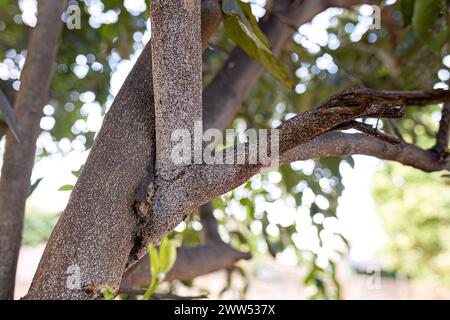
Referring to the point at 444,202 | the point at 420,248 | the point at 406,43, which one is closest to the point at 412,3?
the point at 406,43

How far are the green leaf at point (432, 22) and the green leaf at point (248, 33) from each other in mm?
433

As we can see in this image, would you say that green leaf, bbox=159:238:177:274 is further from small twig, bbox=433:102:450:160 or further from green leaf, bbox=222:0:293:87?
small twig, bbox=433:102:450:160

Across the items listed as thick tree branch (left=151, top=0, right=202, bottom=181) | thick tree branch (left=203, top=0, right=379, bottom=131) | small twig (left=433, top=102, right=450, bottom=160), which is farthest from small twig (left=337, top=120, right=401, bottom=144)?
thick tree branch (left=203, top=0, right=379, bottom=131)

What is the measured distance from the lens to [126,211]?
89cm

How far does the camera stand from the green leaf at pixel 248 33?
3.35 feet

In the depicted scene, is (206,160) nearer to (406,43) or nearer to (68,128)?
(406,43)

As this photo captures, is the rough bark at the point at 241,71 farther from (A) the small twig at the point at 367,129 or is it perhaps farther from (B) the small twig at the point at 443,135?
(A) the small twig at the point at 367,129

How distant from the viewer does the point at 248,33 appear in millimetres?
1030

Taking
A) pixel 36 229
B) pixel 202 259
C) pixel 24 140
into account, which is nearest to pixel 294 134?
pixel 24 140

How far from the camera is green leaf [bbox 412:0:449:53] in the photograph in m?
1.44

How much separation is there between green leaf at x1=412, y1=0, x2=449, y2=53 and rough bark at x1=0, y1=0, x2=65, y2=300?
891mm

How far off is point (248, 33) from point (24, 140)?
1.95 ft
